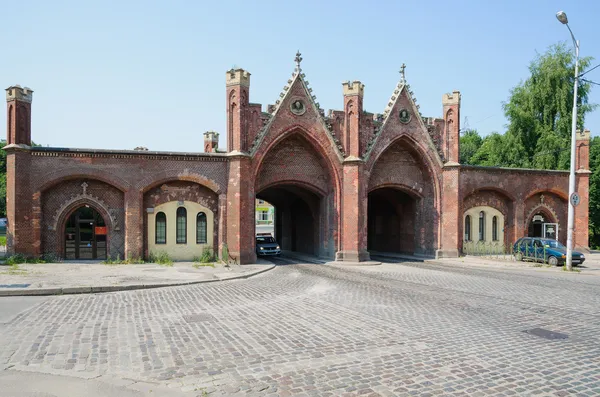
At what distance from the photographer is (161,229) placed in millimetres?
22594

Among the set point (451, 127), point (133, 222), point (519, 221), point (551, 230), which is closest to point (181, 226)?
point (133, 222)

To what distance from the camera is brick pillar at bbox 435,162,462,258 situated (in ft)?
86.5

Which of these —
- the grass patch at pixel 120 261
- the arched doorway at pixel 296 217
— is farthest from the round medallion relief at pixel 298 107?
the grass patch at pixel 120 261

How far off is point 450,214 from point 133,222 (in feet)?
59.6

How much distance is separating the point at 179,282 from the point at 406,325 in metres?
9.06

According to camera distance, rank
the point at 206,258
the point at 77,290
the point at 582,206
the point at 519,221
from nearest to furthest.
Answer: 1. the point at 77,290
2. the point at 206,258
3. the point at 519,221
4. the point at 582,206

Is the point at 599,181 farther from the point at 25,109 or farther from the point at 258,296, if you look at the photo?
the point at 25,109

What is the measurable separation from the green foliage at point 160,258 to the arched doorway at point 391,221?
1494 centimetres

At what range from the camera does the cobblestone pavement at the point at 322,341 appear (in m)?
6.21

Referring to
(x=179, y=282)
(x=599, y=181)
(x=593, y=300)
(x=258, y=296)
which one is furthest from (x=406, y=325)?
(x=599, y=181)

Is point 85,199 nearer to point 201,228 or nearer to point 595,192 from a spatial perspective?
point 201,228

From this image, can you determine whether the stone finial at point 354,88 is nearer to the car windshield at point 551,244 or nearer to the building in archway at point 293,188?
the building in archway at point 293,188

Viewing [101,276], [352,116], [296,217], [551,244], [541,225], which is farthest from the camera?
[296,217]

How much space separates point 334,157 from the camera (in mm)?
24500
